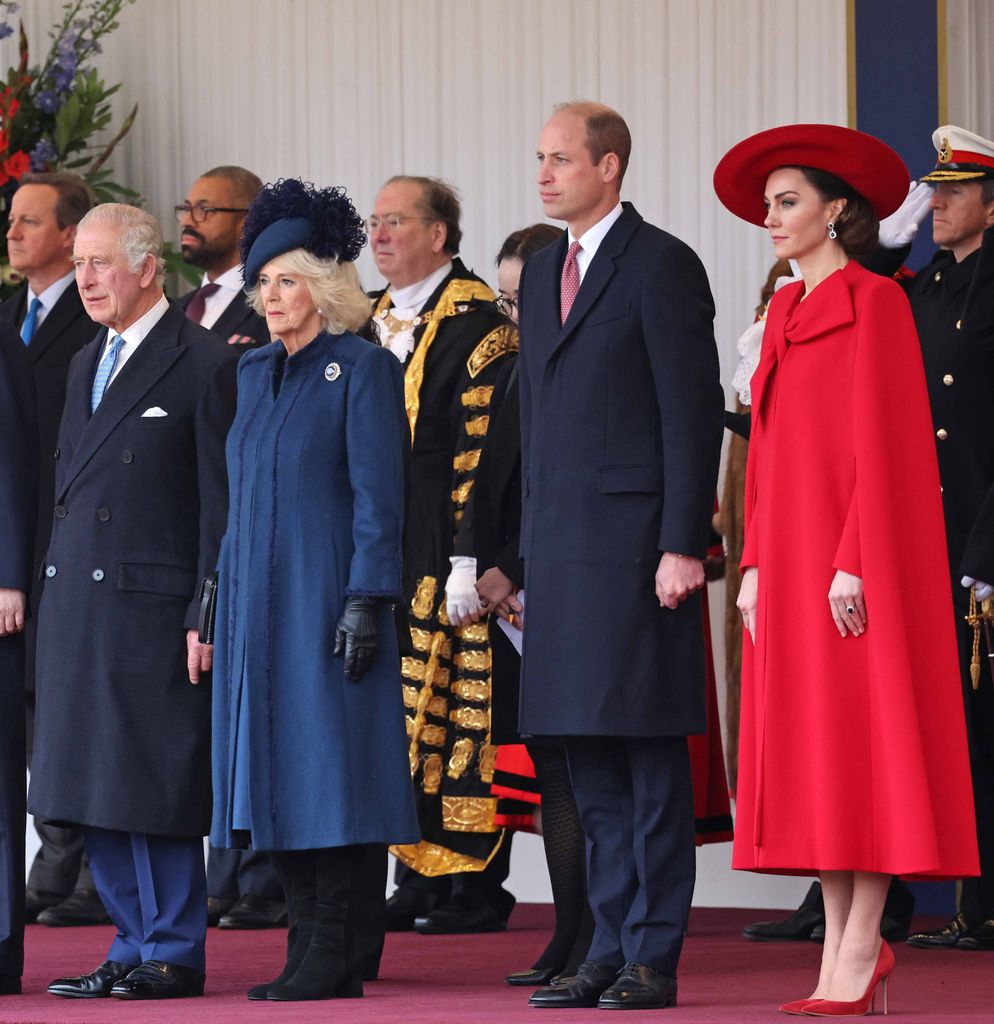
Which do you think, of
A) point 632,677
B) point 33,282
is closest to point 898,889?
point 632,677

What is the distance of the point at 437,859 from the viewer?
574 cm

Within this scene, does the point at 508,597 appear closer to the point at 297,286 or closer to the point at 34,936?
the point at 297,286

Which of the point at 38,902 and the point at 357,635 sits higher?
the point at 357,635

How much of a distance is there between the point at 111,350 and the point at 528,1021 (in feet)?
5.71

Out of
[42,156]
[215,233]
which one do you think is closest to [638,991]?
[215,233]

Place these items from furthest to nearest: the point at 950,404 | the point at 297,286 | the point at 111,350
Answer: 1. the point at 950,404
2. the point at 111,350
3. the point at 297,286

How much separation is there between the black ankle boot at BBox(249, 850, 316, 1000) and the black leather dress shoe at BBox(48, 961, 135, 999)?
32cm

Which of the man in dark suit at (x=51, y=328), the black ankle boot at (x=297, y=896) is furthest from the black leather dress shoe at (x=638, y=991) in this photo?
the man in dark suit at (x=51, y=328)

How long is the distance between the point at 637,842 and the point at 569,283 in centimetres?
112

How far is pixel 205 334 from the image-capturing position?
A: 15.4 ft

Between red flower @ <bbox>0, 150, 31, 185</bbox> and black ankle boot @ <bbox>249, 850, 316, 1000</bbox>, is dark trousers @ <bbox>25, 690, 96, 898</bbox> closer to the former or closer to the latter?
red flower @ <bbox>0, 150, 31, 185</bbox>

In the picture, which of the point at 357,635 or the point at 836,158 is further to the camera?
the point at 357,635

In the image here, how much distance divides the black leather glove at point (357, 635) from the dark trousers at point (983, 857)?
1779 millimetres

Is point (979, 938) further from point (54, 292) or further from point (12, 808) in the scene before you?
point (54, 292)
